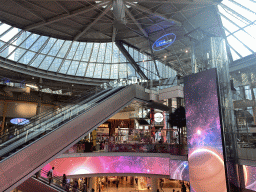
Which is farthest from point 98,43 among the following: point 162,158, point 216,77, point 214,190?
point 214,190

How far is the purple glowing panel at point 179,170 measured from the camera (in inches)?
616

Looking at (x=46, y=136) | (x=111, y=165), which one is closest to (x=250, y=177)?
(x=46, y=136)

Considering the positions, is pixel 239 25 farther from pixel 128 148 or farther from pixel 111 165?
pixel 111 165

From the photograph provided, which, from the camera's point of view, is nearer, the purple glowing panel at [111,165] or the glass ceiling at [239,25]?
the glass ceiling at [239,25]

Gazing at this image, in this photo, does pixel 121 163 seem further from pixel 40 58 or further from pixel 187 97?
pixel 40 58

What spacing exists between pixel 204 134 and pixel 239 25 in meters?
11.3

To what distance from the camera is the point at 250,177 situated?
11.8m

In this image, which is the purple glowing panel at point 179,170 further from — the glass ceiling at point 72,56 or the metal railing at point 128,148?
the glass ceiling at point 72,56

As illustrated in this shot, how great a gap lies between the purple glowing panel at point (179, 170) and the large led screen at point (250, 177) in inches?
172

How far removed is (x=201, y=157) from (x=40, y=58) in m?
21.9

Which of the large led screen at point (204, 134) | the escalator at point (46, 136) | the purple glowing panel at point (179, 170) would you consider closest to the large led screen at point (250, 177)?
the large led screen at point (204, 134)

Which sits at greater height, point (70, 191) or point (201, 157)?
point (201, 157)

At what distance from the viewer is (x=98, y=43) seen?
93.9ft

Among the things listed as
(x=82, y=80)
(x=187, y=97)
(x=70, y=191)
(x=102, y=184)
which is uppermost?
(x=82, y=80)
